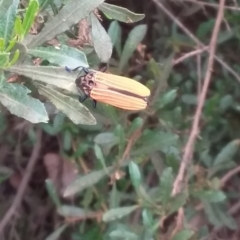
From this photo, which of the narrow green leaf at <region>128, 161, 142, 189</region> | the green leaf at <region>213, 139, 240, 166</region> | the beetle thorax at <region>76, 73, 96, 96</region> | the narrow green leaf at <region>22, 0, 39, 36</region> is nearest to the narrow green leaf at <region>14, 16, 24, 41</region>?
the narrow green leaf at <region>22, 0, 39, 36</region>

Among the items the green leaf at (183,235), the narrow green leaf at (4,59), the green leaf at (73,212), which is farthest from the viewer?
the green leaf at (73,212)

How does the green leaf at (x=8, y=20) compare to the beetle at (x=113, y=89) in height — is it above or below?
above

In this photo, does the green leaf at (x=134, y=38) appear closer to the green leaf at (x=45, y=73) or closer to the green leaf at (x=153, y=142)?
the green leaf at (x=153, y=142)

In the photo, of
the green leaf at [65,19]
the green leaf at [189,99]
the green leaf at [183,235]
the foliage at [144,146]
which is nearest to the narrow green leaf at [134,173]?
the foliage at [144,146]

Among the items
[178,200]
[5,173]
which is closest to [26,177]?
[5,173]

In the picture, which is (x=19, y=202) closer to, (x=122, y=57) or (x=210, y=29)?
(x=122, y=57)

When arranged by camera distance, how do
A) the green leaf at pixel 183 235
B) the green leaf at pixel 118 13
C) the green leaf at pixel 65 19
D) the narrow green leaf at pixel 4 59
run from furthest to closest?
the green leaf at pixel 183 235 < the green leaf at pixel 118 13 < the green leaf at pixel 65 19 < the narrow green leaf at pixel 4 59

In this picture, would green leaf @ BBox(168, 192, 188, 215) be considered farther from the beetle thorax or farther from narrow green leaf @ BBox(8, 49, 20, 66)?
narrow green leaf @ BBox(8, 49, 20, 66)
